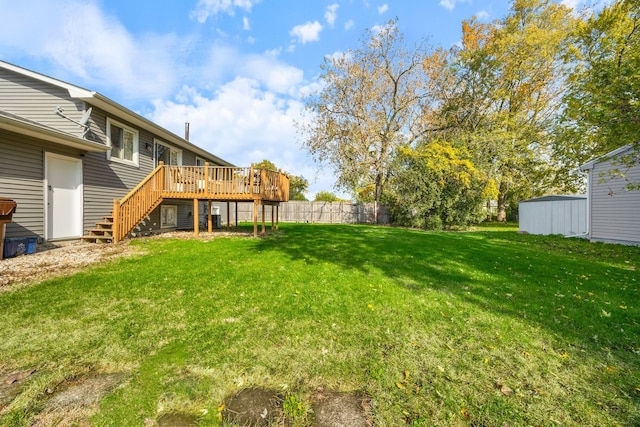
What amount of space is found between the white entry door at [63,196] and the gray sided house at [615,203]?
16.7 m

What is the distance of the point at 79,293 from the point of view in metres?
4.07

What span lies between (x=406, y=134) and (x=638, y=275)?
17.6 m

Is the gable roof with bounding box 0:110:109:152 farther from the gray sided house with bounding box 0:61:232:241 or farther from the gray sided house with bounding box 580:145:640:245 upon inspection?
the gray sided house with bounding box 580:145:640:245

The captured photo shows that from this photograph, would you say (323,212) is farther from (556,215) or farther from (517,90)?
(517,90)

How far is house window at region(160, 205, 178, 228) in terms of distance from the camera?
1190 centimetres

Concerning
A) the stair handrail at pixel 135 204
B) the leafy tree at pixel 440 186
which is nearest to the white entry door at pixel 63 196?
the stair handrail at pixel 135 204

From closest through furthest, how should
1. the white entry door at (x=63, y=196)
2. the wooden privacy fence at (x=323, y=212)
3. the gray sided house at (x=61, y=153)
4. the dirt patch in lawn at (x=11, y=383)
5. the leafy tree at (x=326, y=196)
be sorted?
the dirt patch in lawn at (x=11, y=383) < the gray sided house at (x=61, y=153) < the white entry door at (x=63, y=196) < the wooden privacy fence at (x=323, y=212) < the leafy tree at (x=326, y=196)

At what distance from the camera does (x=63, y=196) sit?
25.8 feet

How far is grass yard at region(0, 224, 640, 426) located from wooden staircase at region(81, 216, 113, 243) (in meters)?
3.48

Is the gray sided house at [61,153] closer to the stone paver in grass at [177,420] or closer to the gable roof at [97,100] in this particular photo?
the gable roof at [97,100]

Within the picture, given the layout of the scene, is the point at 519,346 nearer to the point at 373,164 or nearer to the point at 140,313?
the point at 140,313

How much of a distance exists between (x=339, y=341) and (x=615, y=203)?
13229mm

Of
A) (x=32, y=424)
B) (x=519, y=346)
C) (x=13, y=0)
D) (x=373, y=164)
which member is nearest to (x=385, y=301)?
(x=519, y=346)

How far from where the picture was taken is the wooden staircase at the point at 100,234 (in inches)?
317
